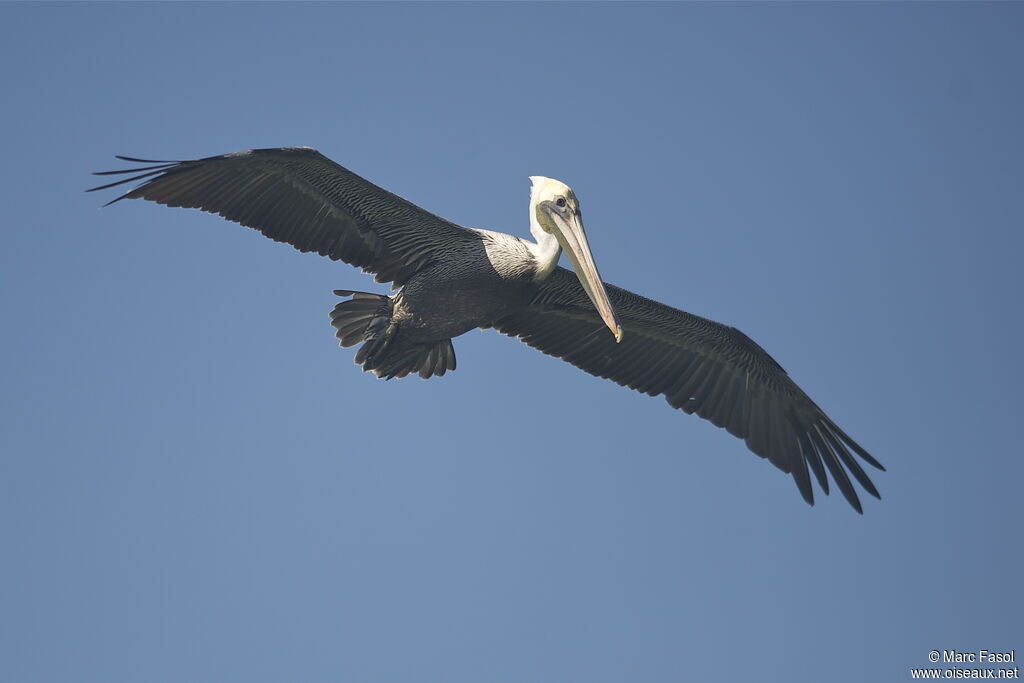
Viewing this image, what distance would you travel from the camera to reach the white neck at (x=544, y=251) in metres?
10.1

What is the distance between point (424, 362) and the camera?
10445mm

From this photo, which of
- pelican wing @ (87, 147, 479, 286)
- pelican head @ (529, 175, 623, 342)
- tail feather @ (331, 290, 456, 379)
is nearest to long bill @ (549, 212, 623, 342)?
pelican head @ (529, 175, 623, 342)

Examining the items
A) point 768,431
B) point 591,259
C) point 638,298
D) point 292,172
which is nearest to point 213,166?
point 292,172

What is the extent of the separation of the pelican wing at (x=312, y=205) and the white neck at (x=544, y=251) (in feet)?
1.95

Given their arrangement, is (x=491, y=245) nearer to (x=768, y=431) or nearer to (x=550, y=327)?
(x=550, y=327)

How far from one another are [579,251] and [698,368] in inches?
96.3

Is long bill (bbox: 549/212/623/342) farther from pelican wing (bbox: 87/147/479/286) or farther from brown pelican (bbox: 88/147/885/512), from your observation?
pelican wing (bbox: 87/147/479/286)

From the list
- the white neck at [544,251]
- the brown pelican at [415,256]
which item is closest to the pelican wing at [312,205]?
the brown pelican at [415,256]

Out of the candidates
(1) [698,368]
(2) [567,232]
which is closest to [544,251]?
(2) [567,232]

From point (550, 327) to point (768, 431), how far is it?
2478mm

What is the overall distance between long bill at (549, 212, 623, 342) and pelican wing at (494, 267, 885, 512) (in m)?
0.95

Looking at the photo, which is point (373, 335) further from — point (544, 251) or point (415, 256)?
point (544, 251)

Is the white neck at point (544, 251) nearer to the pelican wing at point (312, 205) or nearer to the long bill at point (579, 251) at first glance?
the long bill at point (579, 251)

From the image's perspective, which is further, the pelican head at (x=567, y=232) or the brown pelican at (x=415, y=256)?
the pelican head at (x=567, y=232)
